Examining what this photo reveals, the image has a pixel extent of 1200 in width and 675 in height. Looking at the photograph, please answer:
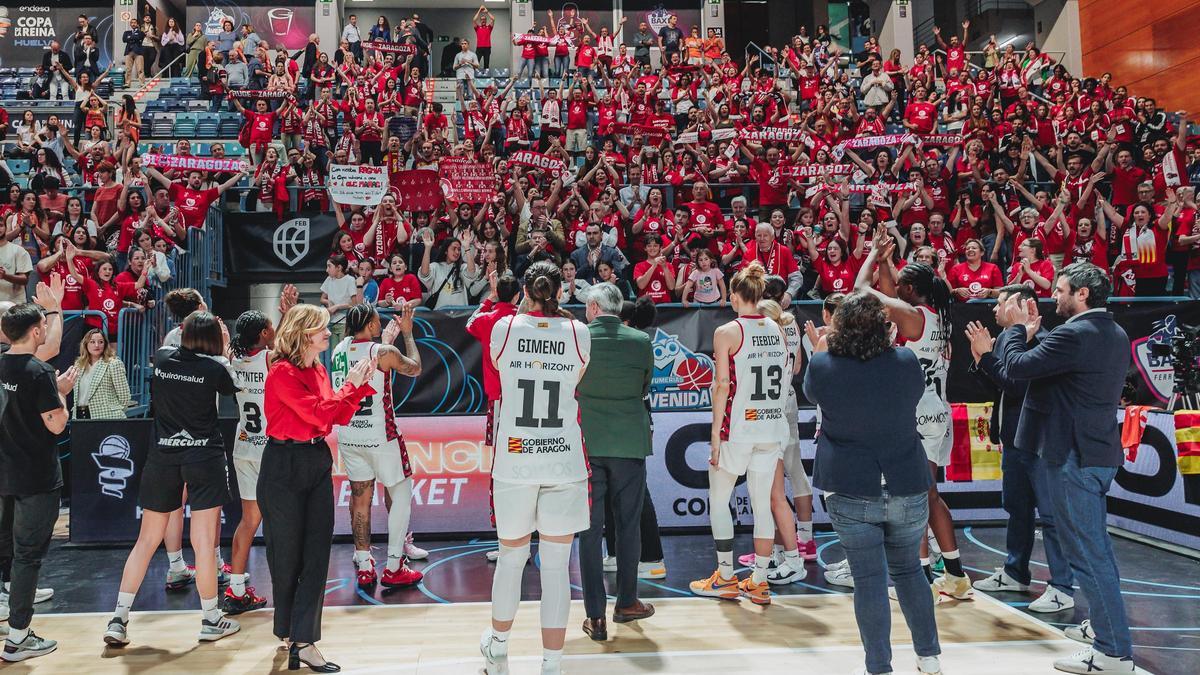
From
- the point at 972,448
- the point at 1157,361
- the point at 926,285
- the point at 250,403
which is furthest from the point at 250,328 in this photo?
the point at 1157,361

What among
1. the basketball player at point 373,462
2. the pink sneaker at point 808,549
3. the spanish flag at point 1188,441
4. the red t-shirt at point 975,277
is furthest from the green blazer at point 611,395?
the red t-shirt at point 975,277

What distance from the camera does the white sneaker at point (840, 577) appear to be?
614 cm

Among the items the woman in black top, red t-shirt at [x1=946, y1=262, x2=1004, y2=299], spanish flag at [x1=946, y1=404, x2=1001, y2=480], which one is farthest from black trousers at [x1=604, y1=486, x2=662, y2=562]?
red t-shirt at [x1=946, y1=262, x2=1004, y2=299]

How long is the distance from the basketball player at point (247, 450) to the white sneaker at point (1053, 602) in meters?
5.10

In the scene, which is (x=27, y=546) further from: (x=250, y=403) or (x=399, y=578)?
(x=399, y=578)

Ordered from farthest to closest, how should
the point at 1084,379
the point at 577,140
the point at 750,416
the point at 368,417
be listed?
the point at 577,140
the point at 368,417
the point at 750,416
the point at 1084,379

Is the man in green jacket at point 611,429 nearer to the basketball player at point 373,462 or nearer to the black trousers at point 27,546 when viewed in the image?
the basketball player at point 373,462

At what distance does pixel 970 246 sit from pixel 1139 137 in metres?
6.90

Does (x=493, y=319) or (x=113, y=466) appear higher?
(x=493, y=319)

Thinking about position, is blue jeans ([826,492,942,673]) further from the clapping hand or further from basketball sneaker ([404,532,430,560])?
basketball sneaker ([404,532,430,560])

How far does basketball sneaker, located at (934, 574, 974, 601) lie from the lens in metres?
5.72

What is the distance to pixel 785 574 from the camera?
6.20 m

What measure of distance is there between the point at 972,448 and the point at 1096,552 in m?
3.94

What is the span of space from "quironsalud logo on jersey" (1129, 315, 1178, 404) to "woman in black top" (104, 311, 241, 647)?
936 cm
